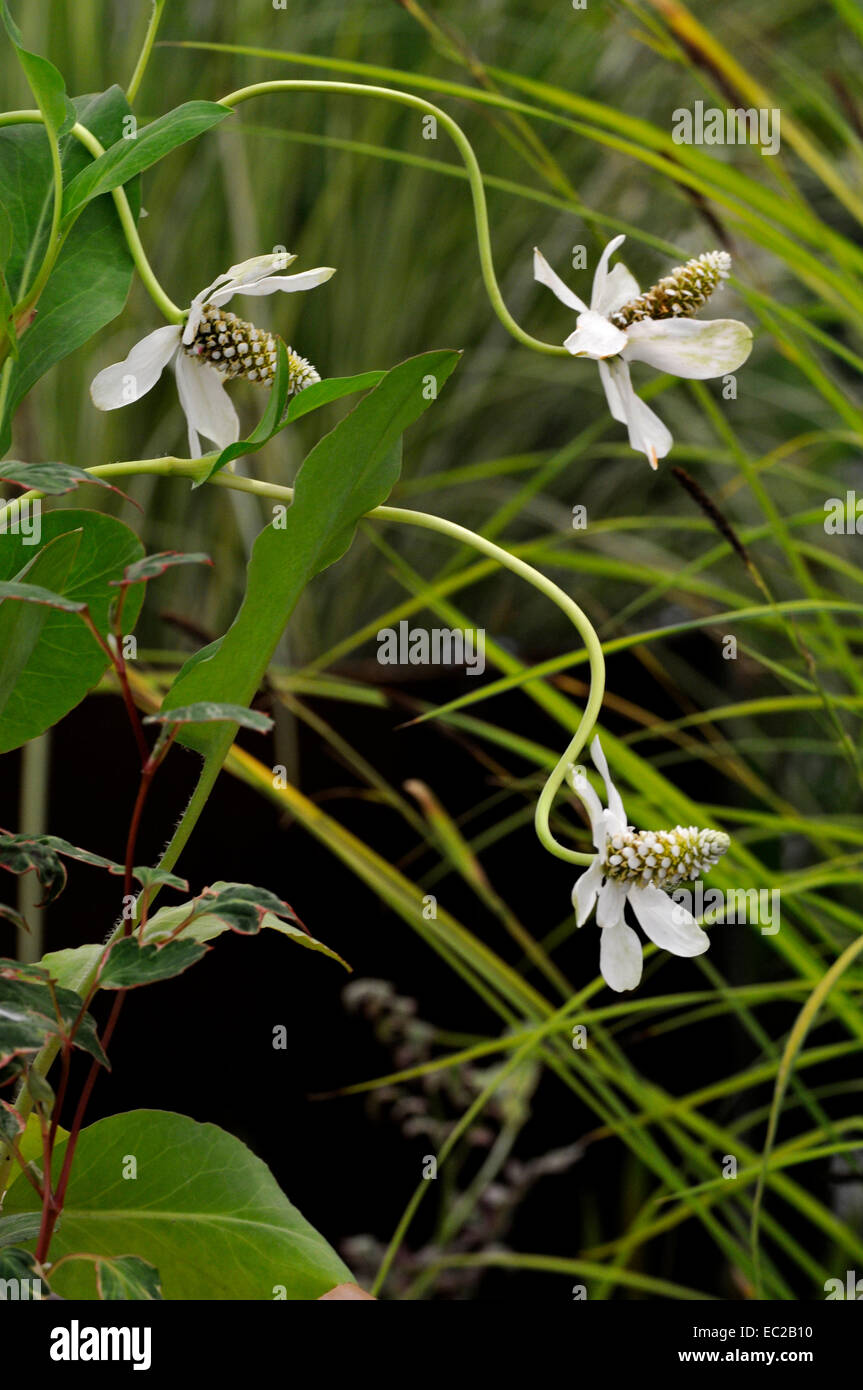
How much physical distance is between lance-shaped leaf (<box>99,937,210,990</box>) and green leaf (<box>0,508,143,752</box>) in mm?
70

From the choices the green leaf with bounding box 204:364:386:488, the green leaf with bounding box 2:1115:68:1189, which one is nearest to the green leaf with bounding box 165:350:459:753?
the green leaf with bounding box 204:364:386:488

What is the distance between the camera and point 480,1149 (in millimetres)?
904

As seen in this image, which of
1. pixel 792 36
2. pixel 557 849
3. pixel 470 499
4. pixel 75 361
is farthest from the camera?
pixel 792 36

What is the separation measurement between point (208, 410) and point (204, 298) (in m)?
0.03

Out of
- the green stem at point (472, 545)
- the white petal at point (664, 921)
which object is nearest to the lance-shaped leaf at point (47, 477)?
the green stem at point (472, 545)

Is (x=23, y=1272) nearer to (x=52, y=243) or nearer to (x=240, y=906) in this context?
(x=240, y=906)

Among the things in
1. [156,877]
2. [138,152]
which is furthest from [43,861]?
[138,152]

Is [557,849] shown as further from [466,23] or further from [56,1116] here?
[466,23]

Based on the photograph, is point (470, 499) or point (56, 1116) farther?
point (470, 499)

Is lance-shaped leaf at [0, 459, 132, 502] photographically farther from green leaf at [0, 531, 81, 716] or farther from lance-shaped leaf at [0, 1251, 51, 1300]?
lance-shaped leaf at [0, 1251, 51, 1300]

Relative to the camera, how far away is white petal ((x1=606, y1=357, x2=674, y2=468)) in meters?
0.24

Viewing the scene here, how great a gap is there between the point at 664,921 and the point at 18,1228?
14cm

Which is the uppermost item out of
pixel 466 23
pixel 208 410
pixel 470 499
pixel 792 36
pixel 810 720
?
pixel 792 36
